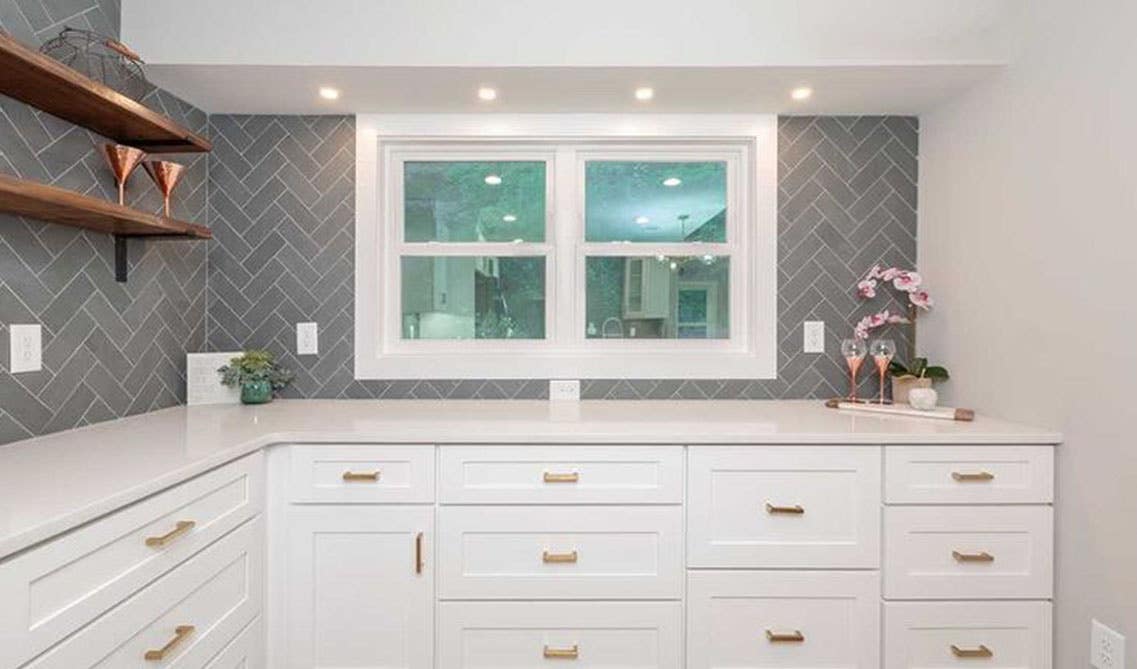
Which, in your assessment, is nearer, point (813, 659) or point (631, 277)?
point (813, 659)

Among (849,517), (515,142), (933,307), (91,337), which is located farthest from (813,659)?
(91,337)

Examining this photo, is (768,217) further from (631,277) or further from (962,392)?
(962,392)

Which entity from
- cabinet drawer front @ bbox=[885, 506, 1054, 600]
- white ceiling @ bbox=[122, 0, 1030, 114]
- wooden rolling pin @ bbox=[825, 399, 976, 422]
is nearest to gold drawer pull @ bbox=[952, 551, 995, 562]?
cabinet drawer front @ bbox=[885, 506, 1054, 600]

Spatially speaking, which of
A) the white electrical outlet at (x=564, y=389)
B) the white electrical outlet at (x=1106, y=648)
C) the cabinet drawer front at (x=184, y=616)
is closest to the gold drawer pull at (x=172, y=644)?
the cabinet drawer front at (x=184, y=616)

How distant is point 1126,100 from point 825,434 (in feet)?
3.64

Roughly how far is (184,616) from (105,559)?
13.1 inches

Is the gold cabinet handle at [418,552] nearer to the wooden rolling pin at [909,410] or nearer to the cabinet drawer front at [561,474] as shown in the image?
the cabinet drawer front at [561,474]

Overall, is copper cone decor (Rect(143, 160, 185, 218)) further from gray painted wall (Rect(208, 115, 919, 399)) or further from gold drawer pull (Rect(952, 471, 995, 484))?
gold drawer pull (Rect(952, 471, 995, 484))

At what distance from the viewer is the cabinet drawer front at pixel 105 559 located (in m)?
0.97

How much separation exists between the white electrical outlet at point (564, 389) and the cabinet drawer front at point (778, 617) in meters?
0.86

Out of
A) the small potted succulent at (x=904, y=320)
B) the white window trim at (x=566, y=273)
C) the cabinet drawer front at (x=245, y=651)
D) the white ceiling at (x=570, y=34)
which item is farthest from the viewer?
the white window trim at (x=566, y=273)

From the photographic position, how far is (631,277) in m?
2.54

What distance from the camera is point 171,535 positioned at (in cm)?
132

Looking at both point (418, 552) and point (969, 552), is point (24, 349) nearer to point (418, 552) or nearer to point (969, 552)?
point (418, 552)
